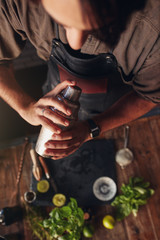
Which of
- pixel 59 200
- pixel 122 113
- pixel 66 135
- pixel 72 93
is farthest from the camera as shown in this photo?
pixel 59 200

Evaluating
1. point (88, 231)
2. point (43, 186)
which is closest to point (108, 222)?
point (88, 231)

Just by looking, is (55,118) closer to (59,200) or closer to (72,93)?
(72,93)

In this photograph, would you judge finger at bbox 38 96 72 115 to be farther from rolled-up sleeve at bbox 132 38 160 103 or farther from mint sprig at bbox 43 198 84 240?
mint sprig at bbox 43 198 84 240

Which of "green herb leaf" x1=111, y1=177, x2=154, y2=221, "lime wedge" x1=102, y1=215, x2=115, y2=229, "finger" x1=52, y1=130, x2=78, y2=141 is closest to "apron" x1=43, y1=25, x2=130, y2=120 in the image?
"finger" x1=52, y1=130, x2=78, y2=141

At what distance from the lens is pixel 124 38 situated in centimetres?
107

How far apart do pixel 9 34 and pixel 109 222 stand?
1320 millimetres

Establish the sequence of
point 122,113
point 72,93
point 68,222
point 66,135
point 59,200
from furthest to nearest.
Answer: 1. point 59,200
2. point 122,113
3. point 68,222
4. point 66,135
5. point 72,93

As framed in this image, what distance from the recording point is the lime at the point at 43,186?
5.07 feet

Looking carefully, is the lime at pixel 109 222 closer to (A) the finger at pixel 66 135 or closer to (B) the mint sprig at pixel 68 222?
(B) the mint sprig at pixel 68 222

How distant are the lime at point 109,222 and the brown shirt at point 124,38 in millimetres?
837

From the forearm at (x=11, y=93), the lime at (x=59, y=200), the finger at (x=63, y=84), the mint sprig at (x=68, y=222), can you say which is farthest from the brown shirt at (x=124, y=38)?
the lime at (x=59, y=200)

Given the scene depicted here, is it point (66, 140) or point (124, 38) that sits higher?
point (124, 38)

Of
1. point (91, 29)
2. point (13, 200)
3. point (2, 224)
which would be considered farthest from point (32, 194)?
point (91, 29)

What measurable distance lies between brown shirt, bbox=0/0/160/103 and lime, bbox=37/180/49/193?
89 centimetres
